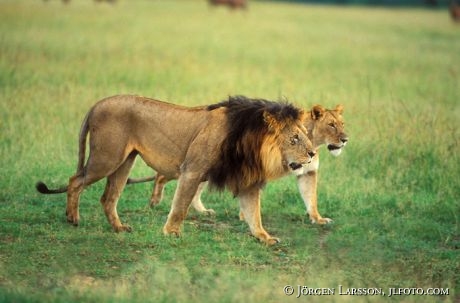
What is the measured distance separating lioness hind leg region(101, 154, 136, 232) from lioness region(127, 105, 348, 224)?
555 millimetres

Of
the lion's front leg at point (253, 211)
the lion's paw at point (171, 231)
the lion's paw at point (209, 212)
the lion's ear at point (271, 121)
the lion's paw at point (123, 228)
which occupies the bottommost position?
the lion's paw at point (209, 212)

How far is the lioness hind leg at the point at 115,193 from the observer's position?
689 cm

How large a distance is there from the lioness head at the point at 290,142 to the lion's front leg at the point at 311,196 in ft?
3.34

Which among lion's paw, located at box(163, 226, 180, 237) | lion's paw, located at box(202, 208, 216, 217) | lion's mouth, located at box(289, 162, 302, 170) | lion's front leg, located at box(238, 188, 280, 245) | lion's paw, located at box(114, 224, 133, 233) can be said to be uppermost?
lion's mouth, located at box(289, 162, 302, 170)

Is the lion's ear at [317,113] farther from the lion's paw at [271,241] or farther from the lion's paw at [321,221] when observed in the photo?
the lion's paw at [271,241]

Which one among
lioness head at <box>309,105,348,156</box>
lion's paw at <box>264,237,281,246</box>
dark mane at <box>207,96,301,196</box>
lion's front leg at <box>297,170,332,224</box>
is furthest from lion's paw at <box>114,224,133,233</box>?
lioness head at <box>309,105,348,156</box>

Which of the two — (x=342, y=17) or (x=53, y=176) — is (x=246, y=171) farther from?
(x=342, y=17)

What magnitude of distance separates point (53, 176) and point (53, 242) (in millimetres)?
2094

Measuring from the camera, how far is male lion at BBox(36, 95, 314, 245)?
6.63 metres

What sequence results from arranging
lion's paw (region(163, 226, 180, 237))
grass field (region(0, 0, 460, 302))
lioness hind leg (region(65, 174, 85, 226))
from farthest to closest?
lioness hind leg (region(65, 174, 85, 226))
lion's paw (region(163, 226, 180, 237))
grass field (region(0, 0, 460, 302))

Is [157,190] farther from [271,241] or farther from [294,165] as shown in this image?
[294,165]

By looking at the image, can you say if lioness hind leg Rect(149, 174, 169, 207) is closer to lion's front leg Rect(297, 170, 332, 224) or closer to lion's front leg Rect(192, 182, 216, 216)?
lion's front leg Rect(192, 182, 216, 216)

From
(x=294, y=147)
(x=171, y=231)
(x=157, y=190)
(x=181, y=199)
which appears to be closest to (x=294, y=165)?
(x=294, y=147)

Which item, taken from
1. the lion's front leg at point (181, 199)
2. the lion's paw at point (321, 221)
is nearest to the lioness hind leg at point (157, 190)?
the lion's front leg at point (181, 199)
